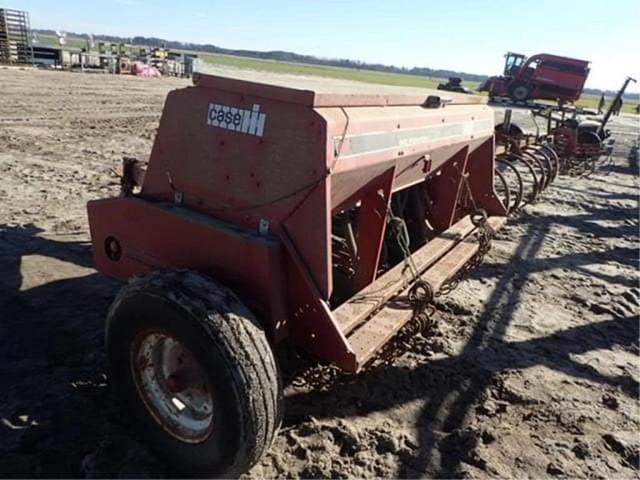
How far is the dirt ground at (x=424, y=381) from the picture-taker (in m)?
2.83

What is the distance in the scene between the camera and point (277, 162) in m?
2.58

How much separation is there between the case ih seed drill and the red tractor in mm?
32003

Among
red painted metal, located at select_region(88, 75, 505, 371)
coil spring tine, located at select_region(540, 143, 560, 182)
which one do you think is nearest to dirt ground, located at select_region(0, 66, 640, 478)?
red painted metal, located at select_region(88, 75, 505, 371)

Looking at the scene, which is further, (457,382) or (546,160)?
(546,160)

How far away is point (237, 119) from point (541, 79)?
33.5m

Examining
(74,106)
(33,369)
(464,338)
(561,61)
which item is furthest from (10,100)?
(561,61)

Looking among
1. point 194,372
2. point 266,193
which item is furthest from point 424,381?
point 266,193

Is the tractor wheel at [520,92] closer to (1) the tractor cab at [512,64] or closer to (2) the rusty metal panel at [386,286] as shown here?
(1) the tractor cab at [512,64]

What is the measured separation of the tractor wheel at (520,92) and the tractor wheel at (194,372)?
3378 cm

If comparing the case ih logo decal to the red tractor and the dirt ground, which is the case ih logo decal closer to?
the dirt ground

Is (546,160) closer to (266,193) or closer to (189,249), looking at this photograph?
(266,193)

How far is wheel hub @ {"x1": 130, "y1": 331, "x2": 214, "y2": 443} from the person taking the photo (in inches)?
103

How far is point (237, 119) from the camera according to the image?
2.71 meters

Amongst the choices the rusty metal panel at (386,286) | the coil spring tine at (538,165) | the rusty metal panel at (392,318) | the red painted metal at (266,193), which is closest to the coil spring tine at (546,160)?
the coil spring tine at (538,165)
